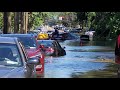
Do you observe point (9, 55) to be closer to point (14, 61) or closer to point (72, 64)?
point (14, 61)

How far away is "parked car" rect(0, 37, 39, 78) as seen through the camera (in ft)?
26.7

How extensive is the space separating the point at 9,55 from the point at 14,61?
8.4 inches

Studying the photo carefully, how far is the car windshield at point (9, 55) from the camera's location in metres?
8.74

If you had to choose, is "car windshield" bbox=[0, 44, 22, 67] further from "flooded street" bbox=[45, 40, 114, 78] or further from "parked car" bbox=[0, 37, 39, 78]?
"flooded street" bbox=[45, 40, 114, 78]

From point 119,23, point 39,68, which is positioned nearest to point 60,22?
point 119,23

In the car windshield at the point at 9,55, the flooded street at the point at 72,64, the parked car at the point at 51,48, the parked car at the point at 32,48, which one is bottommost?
the flooded street at the point at 72,64

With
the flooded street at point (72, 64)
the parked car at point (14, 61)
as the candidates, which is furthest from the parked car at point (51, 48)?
the parked car at point (14, 61)

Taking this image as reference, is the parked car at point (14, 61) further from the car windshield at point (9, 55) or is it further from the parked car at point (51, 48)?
the parked car at point (51, 48)

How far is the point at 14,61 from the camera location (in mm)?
8930

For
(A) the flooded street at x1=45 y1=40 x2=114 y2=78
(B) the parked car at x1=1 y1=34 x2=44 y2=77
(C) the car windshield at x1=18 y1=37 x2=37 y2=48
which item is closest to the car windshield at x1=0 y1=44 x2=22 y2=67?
(B) the parked car at x1=1 y1=34 x2=44 y2=77

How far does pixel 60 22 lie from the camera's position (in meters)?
175
